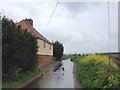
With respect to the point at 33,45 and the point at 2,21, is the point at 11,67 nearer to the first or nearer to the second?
the point at 2,21

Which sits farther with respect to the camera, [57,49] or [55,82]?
[57,49]

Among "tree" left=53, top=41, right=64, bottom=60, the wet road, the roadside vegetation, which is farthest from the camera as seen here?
"tree" left=53, top=41, right=64, bottom=60

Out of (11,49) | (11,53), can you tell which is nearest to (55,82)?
(11,53)

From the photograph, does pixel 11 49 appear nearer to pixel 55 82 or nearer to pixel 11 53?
pixel 11 53

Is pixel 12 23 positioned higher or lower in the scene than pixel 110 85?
higher

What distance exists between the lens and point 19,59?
21.3 metres

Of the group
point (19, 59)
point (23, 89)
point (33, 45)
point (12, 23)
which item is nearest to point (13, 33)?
point (12, 23)

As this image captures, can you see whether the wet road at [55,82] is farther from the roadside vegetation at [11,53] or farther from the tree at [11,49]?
the tree at [11,49]

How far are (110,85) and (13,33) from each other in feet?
32.7

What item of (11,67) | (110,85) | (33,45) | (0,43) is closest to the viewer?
(110,85)

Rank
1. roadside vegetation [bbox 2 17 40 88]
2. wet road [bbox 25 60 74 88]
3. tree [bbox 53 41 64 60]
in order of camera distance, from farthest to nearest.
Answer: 1. tree [bbox 53 41 64 60]
2. roadside vegetation [bbox 2 17 40 88]
3. wet road [bbox 25 60 74 88]

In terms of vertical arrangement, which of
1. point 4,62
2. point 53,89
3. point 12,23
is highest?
point 12,23

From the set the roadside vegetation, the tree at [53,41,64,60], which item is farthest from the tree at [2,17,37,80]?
the tree at [53,41,64,60]

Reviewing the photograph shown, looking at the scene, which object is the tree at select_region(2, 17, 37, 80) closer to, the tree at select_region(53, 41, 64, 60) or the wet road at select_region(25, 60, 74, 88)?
the wet road at select_region(25, 60, 74, 88)
